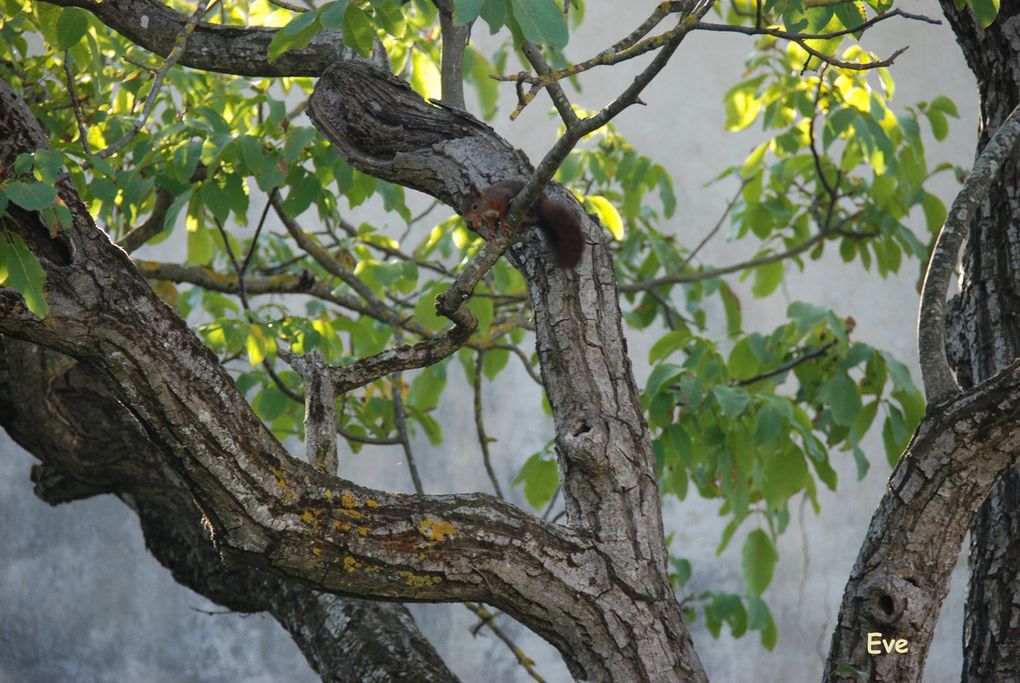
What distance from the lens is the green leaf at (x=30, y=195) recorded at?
1.18 meters

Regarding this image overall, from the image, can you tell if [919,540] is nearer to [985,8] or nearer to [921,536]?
[921,536]

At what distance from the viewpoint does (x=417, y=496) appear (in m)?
1.33

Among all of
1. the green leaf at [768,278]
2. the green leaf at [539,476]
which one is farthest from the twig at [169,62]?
the green leaf at [768,278]

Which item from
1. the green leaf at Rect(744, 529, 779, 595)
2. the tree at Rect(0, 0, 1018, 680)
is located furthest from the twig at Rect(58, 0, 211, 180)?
the green leaf at Rect(744, 529, 779, 595)

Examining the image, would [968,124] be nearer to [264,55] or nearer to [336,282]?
[336,282]

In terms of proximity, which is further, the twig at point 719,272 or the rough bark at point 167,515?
the twig at point 719,272

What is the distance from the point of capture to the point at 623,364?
1466 mm

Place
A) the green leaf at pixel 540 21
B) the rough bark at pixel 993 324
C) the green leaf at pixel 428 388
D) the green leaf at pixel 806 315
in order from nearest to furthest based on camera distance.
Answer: the green leaf at pixel 540 21 → the rough bark at pixel 993 324 → the green leaf at pixel 806 315 → the green leaf at pixel 428 388

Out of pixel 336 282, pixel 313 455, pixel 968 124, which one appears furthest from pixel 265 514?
pixel 968 124

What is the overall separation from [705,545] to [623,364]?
3.79 metres

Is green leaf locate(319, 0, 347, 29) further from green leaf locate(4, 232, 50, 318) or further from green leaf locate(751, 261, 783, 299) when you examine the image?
green leaf locate(751, 261, 783, 299)

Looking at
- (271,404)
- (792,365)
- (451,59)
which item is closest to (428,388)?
(271,404)

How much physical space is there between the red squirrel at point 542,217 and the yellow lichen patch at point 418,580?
1.43ft

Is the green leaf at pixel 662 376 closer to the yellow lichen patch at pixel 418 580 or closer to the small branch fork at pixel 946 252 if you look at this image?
the small branch fork at pixel 946 252
